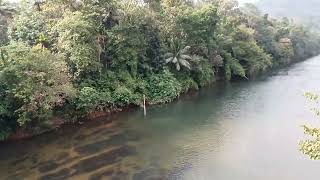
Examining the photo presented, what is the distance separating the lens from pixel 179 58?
39.7 m

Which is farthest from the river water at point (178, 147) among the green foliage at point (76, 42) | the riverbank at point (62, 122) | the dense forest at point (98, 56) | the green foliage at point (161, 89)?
the green foliage at point (76, 42)

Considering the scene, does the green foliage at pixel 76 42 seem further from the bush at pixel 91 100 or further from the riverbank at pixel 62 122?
the riverbank at pixel 62 122

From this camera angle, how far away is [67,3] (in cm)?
3183

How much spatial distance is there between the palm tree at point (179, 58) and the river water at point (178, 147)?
5.21 metres

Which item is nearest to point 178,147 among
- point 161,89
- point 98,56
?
point 98,56

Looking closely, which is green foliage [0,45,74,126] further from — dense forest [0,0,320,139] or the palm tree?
the palm tree

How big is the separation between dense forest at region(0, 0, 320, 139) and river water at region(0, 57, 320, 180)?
1.80m

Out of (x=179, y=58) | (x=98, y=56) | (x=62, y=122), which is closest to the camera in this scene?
(x=62, y=122)

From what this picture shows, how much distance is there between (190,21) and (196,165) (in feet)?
74.2

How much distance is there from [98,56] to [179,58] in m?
10.7

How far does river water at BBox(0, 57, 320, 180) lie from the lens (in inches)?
802

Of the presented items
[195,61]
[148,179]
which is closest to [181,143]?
[148,179]

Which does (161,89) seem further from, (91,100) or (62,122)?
(62,122)

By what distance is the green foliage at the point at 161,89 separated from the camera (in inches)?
1384
